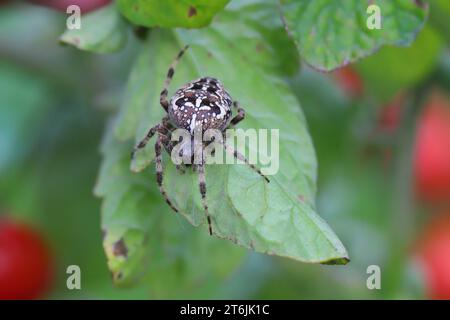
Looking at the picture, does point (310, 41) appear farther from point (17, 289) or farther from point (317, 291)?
point (17, 289)

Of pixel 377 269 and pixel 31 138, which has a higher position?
pixel 31 138

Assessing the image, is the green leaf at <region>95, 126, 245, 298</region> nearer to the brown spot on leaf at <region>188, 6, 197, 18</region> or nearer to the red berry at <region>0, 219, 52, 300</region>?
the brown spot on leaf at <region>188, 6, 197, 18</region>

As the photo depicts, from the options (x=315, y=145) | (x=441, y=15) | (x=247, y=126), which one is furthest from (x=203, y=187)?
(x=315, y=145)

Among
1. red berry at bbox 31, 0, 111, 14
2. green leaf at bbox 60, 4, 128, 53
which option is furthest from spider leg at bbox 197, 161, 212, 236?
red berry at bbox 31, 0, 111, 14

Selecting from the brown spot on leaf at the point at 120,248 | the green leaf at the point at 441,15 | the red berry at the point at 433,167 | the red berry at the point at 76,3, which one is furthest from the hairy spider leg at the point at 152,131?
the red berry at the point at 433,167
